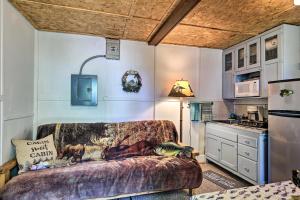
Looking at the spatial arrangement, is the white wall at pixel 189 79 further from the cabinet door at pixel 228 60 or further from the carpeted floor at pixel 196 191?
the carpeted floor at pixel 196 191

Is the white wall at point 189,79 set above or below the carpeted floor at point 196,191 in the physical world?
above

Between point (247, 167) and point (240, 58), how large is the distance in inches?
71.4

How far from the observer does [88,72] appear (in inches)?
Result: 120

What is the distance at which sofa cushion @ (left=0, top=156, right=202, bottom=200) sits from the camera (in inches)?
69.0

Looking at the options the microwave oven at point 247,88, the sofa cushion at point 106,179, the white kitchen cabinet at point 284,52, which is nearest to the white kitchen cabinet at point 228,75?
the microwave oven at point 247,88

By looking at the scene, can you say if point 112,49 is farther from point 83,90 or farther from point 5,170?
point 5,170

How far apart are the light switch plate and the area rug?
8.00ft

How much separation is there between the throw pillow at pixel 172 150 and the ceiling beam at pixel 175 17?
5.25 feet

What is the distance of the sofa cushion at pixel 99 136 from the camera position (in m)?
2.50

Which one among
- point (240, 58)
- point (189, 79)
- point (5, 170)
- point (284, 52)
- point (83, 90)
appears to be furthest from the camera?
point (189, 79)

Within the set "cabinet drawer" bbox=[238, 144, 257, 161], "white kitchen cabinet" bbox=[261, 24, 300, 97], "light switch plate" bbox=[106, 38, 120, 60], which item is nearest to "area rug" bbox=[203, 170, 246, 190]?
"cabinet drawer" bbox=[238, 144, 257, 161]

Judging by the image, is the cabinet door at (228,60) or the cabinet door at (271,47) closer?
the cabinet door at (271,47)

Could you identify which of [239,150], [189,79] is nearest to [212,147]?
[239,150]

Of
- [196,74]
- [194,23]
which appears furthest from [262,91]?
[194,23]
